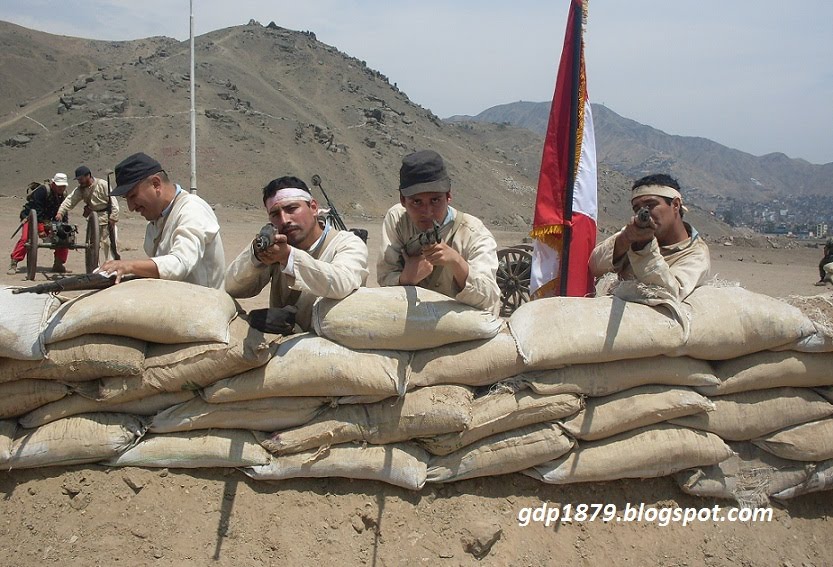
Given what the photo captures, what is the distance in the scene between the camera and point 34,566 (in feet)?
8.16

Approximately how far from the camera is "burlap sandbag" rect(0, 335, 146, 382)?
2518mm

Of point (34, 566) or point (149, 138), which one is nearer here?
point (34, 566)

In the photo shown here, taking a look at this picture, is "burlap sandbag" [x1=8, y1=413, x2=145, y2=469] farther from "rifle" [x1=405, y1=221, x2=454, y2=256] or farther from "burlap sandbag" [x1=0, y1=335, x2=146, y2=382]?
"rifle" [x1=405, y1=221, x2=454, y2=256]

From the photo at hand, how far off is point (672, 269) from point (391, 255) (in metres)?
1.34

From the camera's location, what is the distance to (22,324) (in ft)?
8.09

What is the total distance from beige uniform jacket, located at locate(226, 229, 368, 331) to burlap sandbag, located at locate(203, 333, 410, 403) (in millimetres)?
263

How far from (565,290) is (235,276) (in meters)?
1.92

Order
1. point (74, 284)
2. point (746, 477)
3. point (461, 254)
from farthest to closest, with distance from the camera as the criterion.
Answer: point (746, 477)
point (461, 254)
point (74, 284)

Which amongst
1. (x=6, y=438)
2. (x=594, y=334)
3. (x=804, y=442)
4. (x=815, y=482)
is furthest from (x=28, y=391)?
(x=815, y=482)

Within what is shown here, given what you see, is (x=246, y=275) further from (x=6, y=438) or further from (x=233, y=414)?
(x=6, y=438)

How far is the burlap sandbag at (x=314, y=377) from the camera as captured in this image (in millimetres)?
2619

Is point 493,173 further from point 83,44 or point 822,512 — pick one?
point 83,44

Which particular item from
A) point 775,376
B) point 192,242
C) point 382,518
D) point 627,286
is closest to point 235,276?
point 192,242

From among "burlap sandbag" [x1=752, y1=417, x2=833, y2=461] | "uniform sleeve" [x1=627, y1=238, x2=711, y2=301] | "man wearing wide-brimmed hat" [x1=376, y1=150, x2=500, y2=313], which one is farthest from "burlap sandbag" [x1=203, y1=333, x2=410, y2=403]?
"burlap sandbag" [x1=752, y1=417, x2=833, y2=461]
